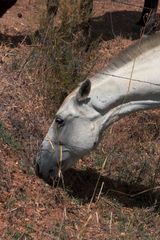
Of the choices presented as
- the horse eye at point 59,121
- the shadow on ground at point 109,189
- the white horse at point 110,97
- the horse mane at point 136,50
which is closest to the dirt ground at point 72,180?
the shadow on ground at point 109,189

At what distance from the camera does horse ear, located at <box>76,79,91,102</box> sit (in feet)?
12.8

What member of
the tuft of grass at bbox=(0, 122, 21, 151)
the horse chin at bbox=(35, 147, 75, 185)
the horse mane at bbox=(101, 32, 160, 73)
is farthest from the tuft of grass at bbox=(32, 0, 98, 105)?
the horse mane at bbox=(101, 32, 160, 73)

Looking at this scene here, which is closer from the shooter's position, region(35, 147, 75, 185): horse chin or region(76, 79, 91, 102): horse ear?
region(76, 79, 91, 102): horse ear

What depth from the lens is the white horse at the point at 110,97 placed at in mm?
3984

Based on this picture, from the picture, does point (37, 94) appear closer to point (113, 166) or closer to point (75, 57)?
point (75, 57)

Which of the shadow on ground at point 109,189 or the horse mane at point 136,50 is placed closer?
the horse mane at point 136,50

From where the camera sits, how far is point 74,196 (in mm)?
4332

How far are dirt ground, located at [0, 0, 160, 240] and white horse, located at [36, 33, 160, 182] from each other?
32 centimetres

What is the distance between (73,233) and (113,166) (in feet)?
3.73

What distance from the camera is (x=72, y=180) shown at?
454 cm

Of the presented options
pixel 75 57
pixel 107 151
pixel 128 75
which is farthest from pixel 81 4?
pixel 128 75

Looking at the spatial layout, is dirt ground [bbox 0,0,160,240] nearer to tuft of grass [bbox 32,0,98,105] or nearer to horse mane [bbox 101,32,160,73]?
tuft of grass [bbox 32,0,98,105]

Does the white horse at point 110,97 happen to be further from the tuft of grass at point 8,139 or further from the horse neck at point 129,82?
the tuft of grass at point 8,139

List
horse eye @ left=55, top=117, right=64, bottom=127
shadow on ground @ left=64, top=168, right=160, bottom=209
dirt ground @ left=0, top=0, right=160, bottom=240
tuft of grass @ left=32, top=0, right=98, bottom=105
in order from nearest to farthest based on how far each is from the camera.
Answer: dirt ground @ left=0, top=0, right=160, bottom=240 < horse eye @ left=55, top=117, right=64, bottom=127 < shadow on ground @ left=64, top=168, right=160, bottom=209 < tuft of grass @ left=32, top=0, right=98, bottom=105
